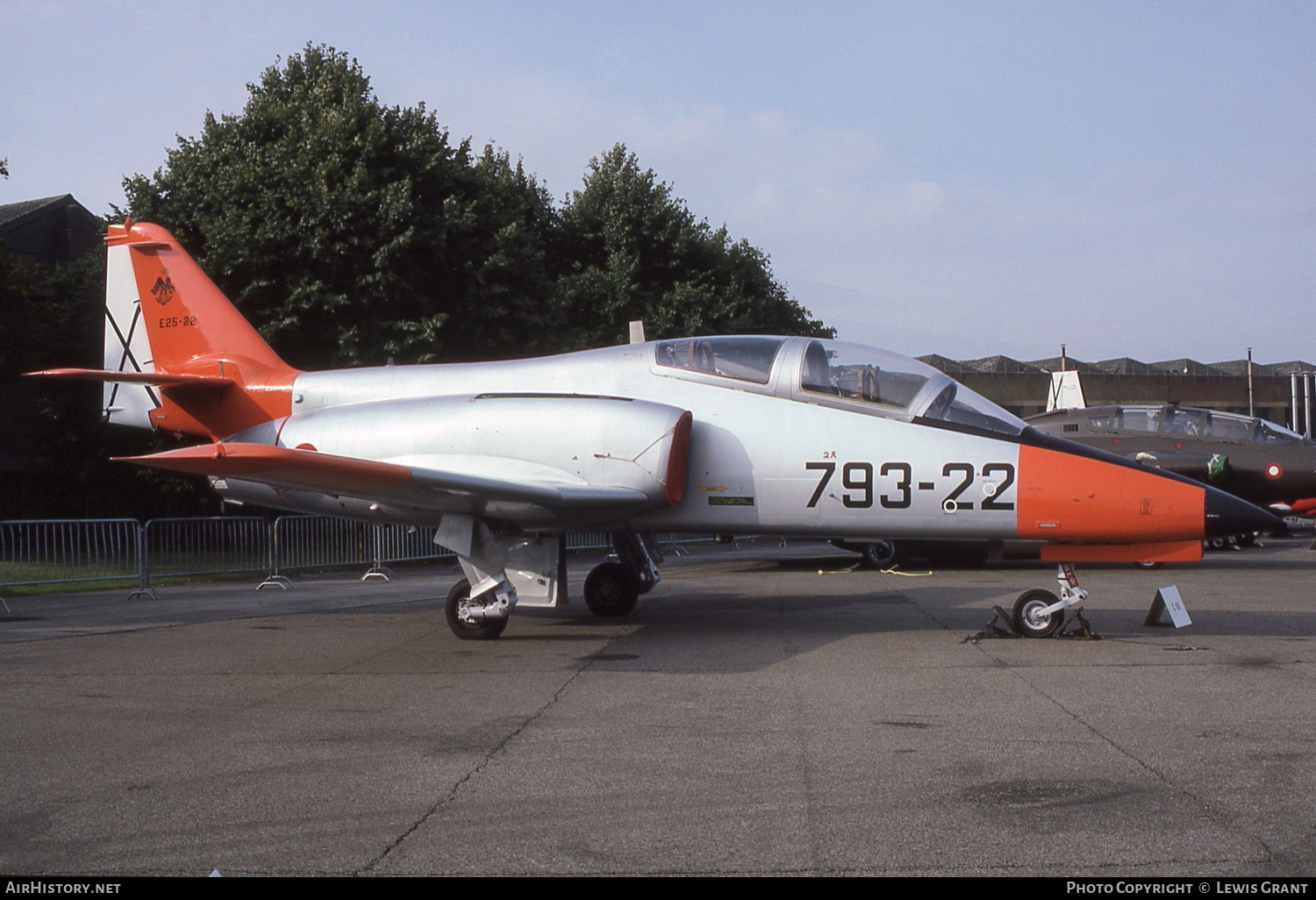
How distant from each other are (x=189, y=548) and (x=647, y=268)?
2221 cm

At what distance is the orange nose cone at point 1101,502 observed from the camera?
9086 millimetres

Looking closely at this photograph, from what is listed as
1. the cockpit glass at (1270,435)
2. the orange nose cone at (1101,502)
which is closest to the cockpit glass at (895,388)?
the orange nose cone at (1101,502)

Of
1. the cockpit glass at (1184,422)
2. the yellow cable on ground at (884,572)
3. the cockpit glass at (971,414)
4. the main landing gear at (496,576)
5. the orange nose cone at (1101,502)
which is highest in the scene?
the cockpit glass at (971,414)

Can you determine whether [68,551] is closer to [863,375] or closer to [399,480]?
[399,480]

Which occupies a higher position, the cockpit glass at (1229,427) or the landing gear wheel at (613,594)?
the cockpit glass at (1229,427)

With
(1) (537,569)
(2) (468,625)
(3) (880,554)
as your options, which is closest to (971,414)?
(1) (537,569)

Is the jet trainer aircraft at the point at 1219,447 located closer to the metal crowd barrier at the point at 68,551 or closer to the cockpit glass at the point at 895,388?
the cockpit glass at the point at 895,388

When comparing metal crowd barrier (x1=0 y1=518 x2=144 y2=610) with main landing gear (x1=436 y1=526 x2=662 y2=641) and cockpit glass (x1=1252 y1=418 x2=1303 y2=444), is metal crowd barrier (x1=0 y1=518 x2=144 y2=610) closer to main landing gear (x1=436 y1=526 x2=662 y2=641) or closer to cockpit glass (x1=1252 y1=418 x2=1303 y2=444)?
A: main landing gear (x1=436 y1=526 x2=662 y2=641)

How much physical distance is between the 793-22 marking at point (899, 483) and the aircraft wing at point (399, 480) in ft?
4.97

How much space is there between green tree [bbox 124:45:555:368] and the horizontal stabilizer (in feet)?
34.4

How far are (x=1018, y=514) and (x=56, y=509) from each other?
89.2 feet

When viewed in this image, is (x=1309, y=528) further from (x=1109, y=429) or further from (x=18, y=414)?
(x=18, y=414)

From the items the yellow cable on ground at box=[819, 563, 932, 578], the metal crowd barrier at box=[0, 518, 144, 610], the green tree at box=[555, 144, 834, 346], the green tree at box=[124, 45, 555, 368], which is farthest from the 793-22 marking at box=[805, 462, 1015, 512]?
the green tree at box=[555, 144, 834, 346]
